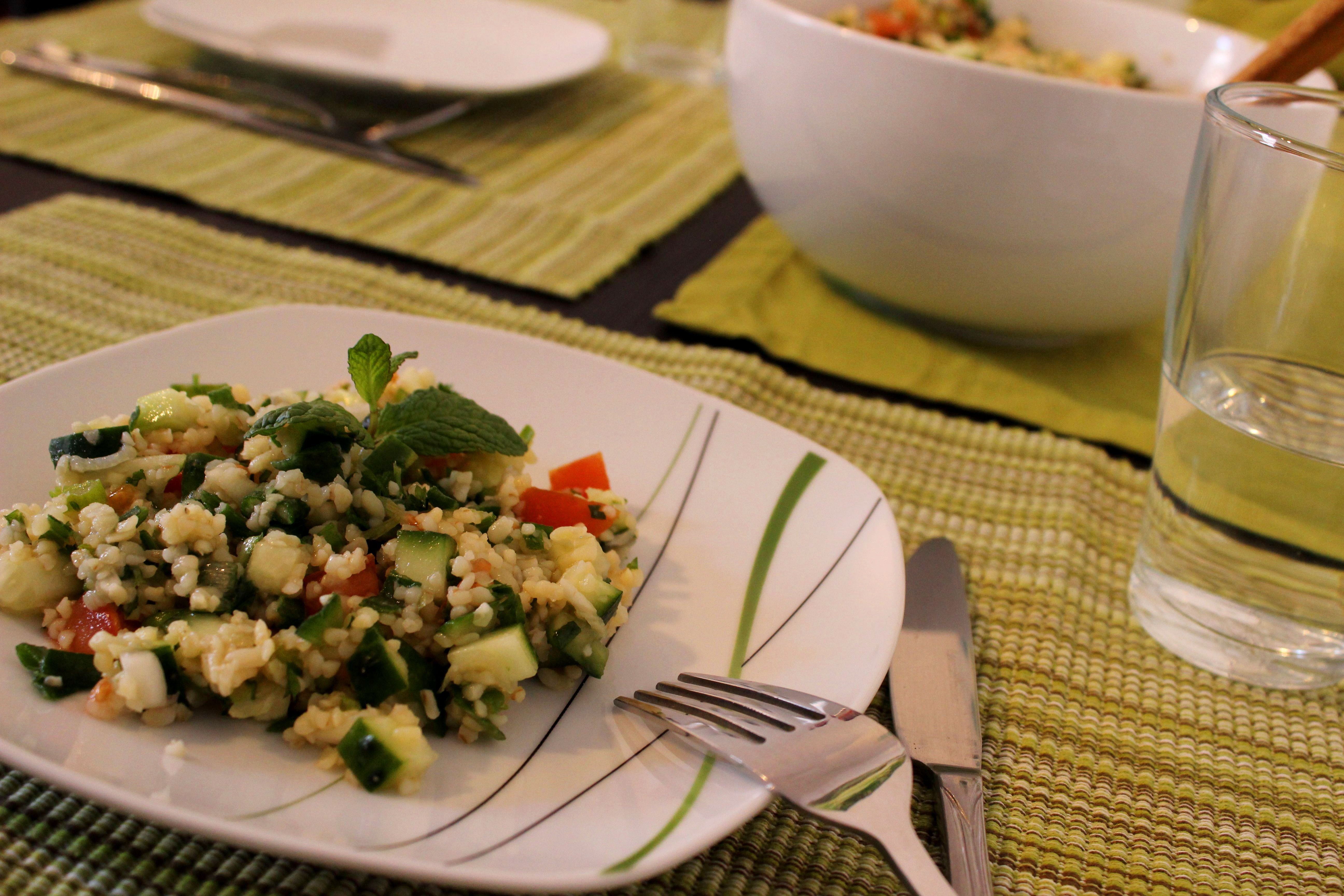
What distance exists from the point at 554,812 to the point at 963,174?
3.50ft

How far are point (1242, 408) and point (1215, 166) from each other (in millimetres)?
228

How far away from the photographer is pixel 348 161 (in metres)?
2.02

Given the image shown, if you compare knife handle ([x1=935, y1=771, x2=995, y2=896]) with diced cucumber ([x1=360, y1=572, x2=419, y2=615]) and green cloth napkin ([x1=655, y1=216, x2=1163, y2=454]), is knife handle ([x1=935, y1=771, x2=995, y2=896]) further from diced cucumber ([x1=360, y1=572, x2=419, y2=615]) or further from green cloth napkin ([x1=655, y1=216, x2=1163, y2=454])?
green cloth napkin ([x1=655, y1=216, x2=1163, y2=454])

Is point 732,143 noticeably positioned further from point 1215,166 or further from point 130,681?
point 130,681

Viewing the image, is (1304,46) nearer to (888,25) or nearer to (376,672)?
(888,25)

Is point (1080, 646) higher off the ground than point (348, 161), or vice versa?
point (348, 161)

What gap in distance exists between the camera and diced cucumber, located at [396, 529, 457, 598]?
31.3 inches

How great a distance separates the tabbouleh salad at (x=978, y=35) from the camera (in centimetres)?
173

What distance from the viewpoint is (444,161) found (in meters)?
2.12

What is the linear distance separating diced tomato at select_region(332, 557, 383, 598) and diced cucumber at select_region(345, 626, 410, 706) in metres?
0.06

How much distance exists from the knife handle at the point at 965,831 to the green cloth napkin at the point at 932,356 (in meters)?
0.80

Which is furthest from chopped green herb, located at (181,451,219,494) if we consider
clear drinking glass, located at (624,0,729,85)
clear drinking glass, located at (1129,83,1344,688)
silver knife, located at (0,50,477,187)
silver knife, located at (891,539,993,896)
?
clear drinking glass, located at (624,0,729,85)

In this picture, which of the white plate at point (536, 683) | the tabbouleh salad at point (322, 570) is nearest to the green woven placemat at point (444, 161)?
the white plate at point (536, 683)

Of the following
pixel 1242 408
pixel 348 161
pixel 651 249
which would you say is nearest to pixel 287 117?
pixel 348 161
